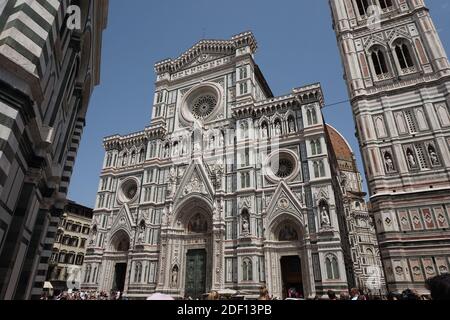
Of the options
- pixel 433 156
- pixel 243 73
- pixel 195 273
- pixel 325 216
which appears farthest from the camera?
pixel 243 73

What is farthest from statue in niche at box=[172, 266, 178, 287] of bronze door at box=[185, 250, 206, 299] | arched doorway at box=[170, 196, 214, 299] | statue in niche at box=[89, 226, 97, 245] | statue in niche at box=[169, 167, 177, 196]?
statue in niche at box=[89, 226, 97, 245]

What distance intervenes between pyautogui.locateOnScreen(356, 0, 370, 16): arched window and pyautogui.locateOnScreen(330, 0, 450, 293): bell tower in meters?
0.09

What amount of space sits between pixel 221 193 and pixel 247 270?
6564 millimetres

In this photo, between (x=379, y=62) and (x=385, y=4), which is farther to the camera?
(x=385, y=4)

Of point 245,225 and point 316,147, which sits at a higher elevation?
point 316,147

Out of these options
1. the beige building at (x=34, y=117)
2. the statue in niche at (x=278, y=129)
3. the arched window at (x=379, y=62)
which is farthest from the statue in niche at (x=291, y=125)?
the beige building at (x=34, y=117)

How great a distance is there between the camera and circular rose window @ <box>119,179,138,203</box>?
29367 millimetres

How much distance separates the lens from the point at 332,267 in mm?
18438

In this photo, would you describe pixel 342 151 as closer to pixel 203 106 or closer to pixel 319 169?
pixel 203 106

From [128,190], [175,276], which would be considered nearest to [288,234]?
[175,276]

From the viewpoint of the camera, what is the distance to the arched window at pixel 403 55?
73.9 ft

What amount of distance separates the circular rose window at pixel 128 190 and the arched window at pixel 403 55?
26.5 m

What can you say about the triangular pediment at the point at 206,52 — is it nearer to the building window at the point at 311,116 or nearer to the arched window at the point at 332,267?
the building window at the point at 311,116

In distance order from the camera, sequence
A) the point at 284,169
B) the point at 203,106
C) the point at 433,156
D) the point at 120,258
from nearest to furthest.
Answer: the point at 433,156 < the point at 284,169 < the point at 120,258 < the point at 203,106
